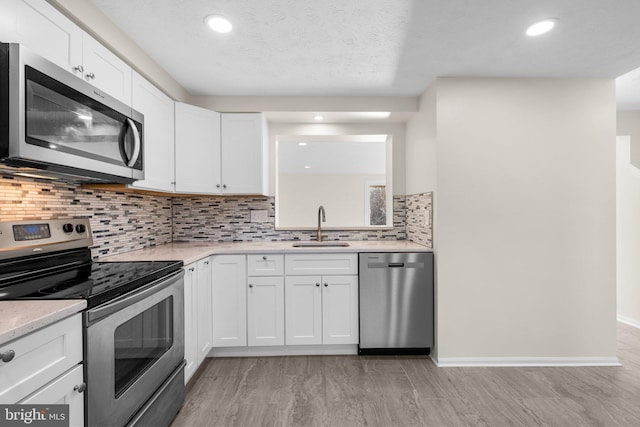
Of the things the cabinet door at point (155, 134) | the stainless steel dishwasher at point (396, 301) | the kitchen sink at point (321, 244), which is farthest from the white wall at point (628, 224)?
the cabinet door at point (155, 134)

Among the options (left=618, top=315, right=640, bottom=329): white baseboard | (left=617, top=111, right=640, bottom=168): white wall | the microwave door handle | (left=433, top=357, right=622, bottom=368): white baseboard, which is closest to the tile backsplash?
the microwave door handle

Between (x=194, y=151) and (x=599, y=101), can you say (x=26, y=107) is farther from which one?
(x=599, y=101)

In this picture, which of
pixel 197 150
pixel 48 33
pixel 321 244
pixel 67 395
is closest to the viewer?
pixel 67 395

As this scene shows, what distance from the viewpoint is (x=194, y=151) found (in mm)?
2709

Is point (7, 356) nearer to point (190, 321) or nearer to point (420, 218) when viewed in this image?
point (190, 321)

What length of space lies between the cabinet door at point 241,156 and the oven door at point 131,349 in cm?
115

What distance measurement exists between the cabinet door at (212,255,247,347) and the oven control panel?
3.12 feet

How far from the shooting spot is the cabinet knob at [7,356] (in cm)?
82

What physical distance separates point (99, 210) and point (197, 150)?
889 millimetres

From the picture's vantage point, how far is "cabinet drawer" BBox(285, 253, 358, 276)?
266 centimetres

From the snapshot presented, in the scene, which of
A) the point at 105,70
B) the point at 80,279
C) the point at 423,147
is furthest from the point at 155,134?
the point at 423,147

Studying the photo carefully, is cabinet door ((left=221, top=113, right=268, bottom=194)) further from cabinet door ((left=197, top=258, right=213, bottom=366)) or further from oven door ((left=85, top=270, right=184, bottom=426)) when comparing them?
oven door ((left=85, top=270, right=184, bottom=426))

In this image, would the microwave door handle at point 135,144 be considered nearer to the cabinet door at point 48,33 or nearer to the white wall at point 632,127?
the cabinet door at point 48,33

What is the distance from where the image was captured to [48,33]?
136cm
